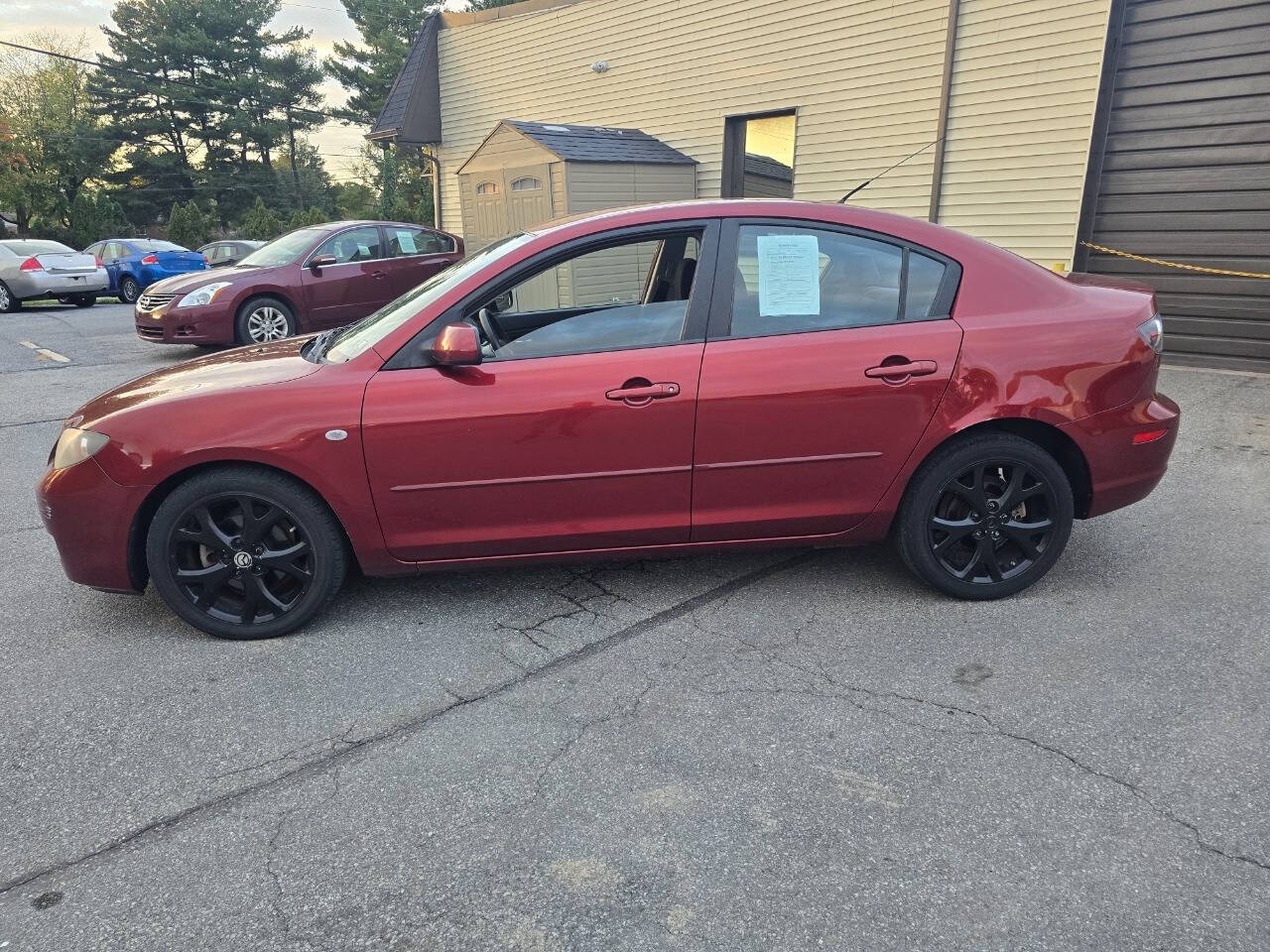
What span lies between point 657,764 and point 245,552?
5.74ft

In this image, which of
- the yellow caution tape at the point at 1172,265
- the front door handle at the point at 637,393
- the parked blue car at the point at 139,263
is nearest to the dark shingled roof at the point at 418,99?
the parked blue car at the point at 139,263

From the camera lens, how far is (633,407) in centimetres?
310

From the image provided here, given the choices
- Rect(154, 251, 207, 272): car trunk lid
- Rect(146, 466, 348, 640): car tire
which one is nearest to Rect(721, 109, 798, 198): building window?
Rect(146, 466, 348, 640): car tire

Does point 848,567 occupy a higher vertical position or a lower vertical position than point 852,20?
lower

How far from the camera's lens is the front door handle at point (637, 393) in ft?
10.1

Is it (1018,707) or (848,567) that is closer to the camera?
(1018,707)

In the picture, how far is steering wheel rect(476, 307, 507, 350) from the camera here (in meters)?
3.27

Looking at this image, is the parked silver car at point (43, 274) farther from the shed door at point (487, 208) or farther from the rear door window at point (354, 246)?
the rear door window at point (354, 246)

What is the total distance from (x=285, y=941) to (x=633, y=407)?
76.1 inches

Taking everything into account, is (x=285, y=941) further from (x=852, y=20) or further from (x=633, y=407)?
(x=852, y=20)

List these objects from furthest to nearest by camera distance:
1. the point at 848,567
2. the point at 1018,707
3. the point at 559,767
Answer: the point at 848,567
the point at 1018,707
the point at 559,767

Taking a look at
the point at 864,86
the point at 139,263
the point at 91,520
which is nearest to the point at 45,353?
the point at 91,520

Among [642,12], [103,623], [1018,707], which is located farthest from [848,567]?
[642,12]

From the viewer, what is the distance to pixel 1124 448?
3375 millimetres
